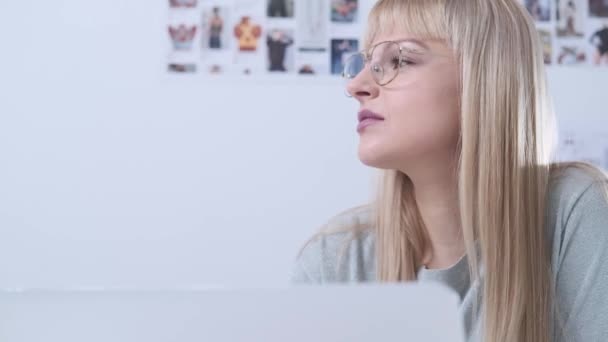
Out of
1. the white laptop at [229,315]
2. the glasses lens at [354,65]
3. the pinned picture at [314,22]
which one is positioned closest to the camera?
the white laptop at [229,315]

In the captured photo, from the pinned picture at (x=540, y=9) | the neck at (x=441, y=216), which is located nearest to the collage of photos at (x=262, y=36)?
the pinned picture at (x=540, y=9)

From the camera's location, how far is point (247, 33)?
72.2 inches

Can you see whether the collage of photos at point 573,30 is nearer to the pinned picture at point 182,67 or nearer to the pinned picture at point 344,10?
the pinned picture at point 344,10

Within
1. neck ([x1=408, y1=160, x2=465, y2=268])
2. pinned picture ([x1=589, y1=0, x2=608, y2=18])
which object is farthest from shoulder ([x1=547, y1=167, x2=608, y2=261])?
pinned picture ([x1=589, y1=0, x2=608, y2=18])

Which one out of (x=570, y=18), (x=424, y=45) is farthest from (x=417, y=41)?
(x=570, y=18)

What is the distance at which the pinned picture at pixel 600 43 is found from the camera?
1.89 metres

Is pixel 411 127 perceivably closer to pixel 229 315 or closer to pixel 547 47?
pixel 229 315

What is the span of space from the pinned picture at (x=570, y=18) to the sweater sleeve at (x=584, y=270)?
95 cm

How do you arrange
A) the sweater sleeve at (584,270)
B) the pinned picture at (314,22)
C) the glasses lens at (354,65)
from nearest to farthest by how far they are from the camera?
the sweater sleeve at (584,270)
the glasses lens at (354,65)
the pinned picture at (314,22)

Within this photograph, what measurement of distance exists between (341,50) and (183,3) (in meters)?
0.44

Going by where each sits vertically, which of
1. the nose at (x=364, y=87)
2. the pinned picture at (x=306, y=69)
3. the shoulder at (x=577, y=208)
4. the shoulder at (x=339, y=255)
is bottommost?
the shoulder at (x=339, y=255)

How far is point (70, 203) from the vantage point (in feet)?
5.76

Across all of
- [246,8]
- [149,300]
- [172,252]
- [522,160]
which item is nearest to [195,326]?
[149,300]

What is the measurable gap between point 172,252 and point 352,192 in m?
0.49
